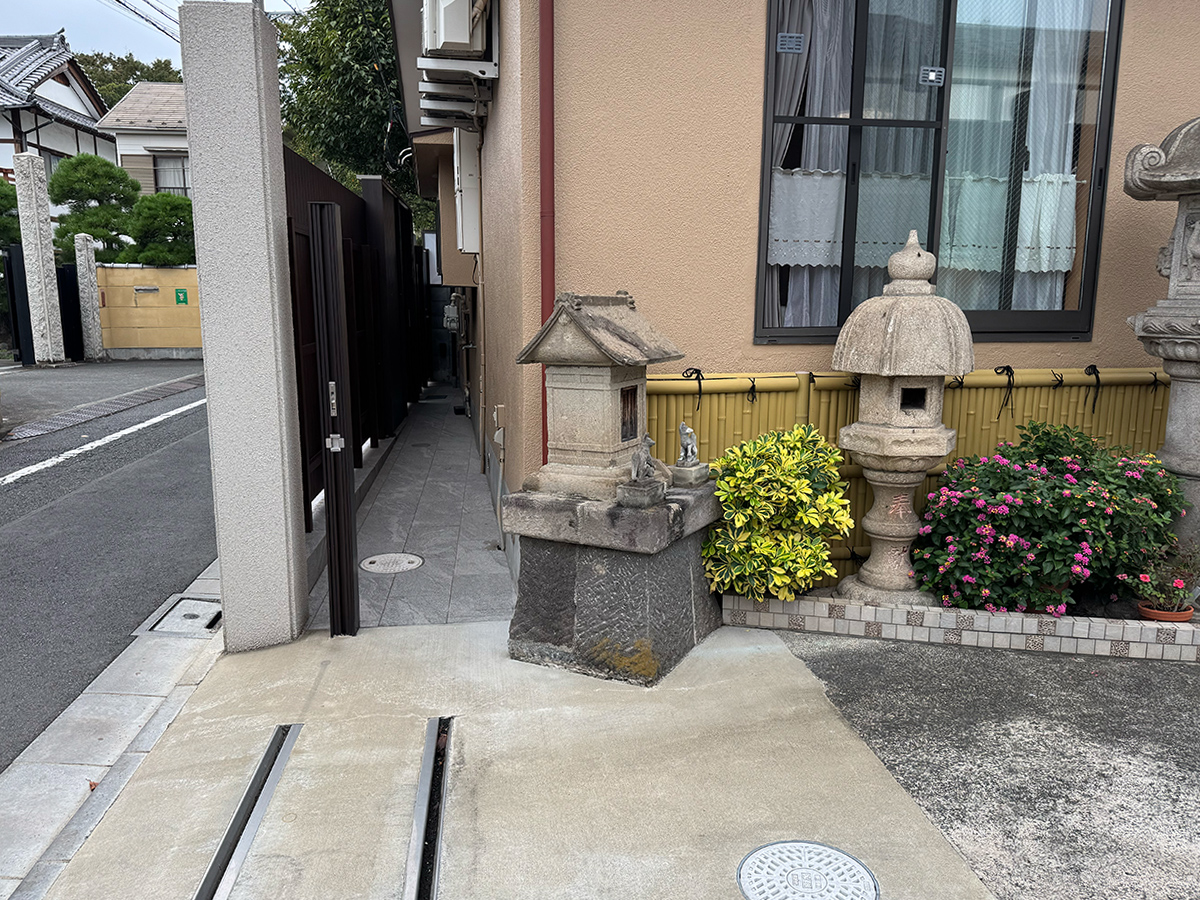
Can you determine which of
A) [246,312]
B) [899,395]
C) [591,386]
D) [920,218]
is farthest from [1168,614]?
[246,312]

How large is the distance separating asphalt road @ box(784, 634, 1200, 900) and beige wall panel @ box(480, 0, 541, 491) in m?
2.04

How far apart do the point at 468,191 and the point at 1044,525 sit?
6348 mm

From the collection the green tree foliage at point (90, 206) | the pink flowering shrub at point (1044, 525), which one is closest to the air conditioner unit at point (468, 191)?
the pink flowering shrub at point (1044, 525)

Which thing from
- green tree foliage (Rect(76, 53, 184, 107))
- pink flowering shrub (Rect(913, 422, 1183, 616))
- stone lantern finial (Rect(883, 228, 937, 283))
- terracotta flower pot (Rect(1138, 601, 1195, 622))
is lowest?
terracotta flower pot (Rect(1138, 601, 1195, 622))

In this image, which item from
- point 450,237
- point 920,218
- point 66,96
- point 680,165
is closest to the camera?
point 680,165

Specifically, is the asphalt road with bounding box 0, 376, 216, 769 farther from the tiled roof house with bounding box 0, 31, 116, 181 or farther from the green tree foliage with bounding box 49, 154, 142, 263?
the tiled roof house with bounding box 0, 31, 116, 181

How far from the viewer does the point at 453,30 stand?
5.54m

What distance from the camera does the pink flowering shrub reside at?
468 cm

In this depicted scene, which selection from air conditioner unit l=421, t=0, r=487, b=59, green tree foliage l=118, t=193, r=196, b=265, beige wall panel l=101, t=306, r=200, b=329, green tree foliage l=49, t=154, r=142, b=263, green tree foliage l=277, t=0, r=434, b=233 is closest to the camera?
air conditioner unit l=421, t=0, r=487, b=59

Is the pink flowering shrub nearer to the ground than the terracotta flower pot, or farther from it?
farther from it

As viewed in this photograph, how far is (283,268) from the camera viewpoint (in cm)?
468

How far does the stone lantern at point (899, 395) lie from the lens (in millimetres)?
4617

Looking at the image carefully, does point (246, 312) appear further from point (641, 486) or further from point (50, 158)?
point (50, 158)

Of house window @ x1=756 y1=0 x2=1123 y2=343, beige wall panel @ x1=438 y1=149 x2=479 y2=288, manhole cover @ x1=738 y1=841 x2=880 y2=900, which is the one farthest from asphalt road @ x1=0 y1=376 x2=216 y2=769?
house window @ x1=756 y1=0 x2=1123 y2=343
